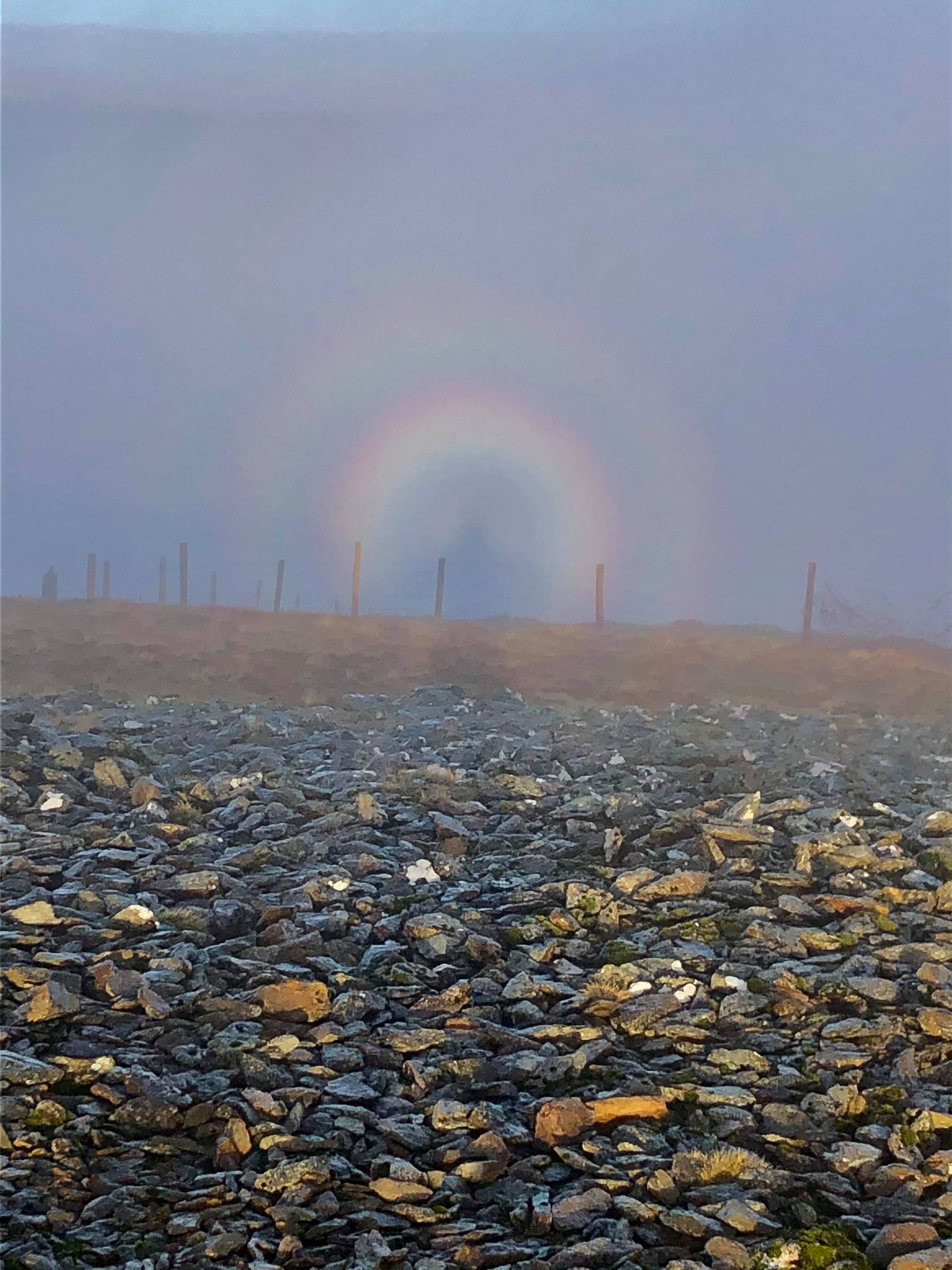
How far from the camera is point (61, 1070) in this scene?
570 cm

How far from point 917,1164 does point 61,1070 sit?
4892 mm

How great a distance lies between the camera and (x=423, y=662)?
29.5 meters

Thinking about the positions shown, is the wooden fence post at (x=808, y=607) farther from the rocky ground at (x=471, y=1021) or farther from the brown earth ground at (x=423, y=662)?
the rocky ground at (x=471, y=1021)

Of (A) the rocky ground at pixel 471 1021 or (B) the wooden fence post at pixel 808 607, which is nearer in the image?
(A) the rocky ground at pixel 471 1021

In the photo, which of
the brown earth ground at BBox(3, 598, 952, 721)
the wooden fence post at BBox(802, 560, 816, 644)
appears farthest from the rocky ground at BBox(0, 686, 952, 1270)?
the wooden fence post at BBox(802, 560, 816, 644)

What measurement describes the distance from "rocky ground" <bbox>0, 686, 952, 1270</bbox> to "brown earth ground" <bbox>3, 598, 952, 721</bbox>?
11151 mm

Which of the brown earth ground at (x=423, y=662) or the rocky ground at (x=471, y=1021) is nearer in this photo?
the rocky ground at (x=471, y=1021)

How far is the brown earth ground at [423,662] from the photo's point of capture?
79.4ft

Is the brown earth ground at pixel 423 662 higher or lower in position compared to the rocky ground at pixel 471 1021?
higher

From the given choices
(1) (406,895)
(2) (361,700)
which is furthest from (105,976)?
(2) (361,700)

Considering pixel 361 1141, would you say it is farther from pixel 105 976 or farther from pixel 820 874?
pixel 820 874

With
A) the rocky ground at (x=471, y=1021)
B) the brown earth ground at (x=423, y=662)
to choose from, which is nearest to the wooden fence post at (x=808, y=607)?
the brown earth ground at (x=423, y=662)

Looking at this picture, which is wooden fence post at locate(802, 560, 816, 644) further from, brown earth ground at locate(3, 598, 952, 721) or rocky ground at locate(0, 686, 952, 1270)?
rocky ground at locate(0, 686, 952, 1270)

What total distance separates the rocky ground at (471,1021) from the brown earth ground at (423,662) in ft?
36.6
